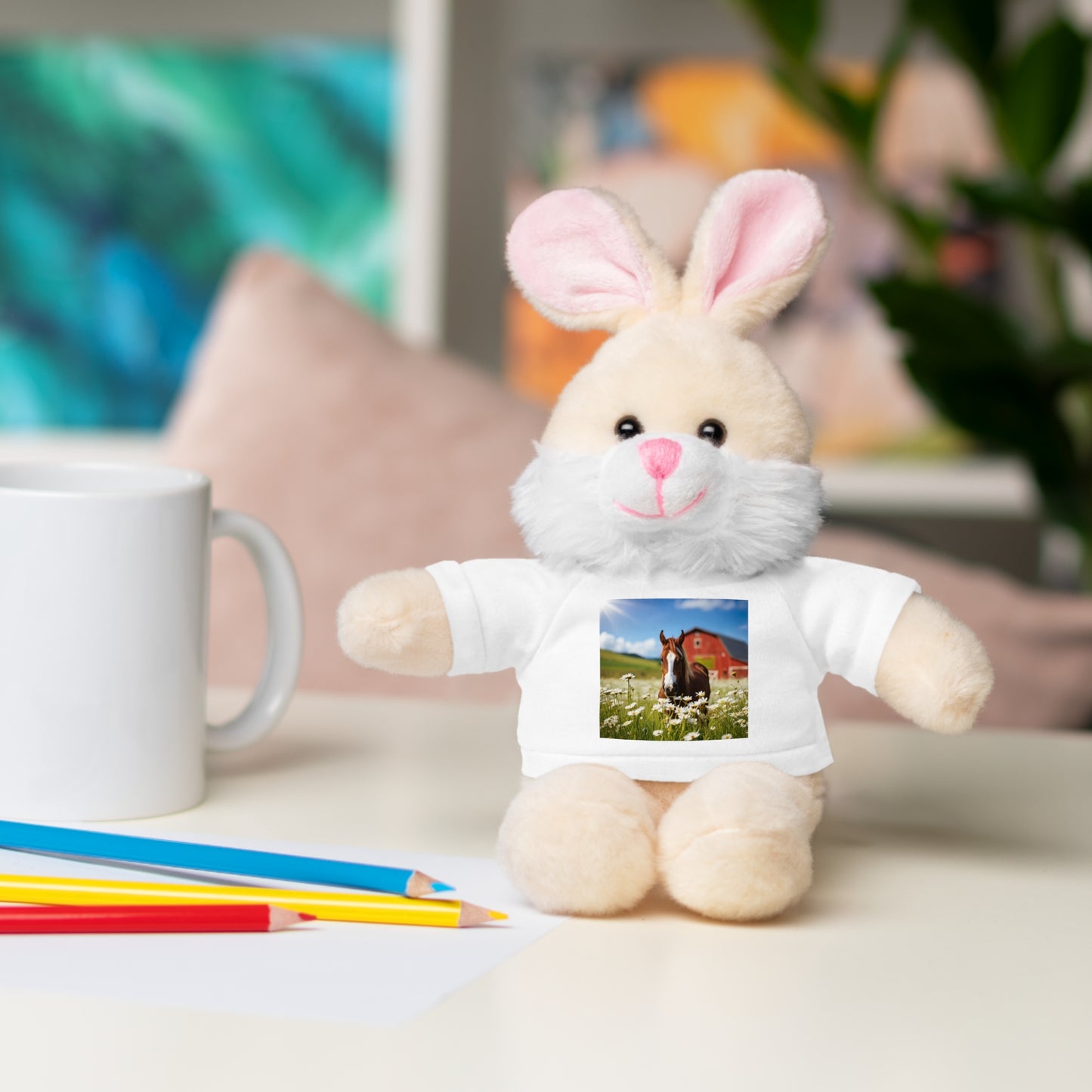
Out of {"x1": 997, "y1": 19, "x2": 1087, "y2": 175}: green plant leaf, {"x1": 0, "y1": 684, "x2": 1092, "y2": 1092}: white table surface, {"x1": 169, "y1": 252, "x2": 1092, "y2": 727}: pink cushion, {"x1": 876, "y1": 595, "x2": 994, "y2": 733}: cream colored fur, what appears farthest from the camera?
{"x1": 997, "y1": 19, "x2": 1087, "y2": 175}: green plant leaf

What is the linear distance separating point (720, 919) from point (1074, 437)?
3.36 ft

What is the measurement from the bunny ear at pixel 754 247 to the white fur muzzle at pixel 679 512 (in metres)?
0.05

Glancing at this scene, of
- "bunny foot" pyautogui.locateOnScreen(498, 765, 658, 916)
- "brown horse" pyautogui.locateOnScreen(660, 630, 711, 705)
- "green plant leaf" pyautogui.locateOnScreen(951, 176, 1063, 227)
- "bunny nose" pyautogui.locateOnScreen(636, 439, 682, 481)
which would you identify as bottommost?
"bunny foot" pyautogui.locateOnScreen(498, 765, 658, 916)

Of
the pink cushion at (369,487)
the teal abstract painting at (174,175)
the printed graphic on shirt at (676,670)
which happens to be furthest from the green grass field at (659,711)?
the teal abstract painting at (174,175)

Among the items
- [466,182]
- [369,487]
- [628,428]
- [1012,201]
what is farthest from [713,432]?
[466,182]

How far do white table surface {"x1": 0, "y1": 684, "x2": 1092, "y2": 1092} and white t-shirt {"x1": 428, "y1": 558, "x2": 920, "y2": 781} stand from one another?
0.05m

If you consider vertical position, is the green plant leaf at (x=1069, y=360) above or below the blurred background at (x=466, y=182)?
below

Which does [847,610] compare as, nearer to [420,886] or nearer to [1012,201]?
[420,886]

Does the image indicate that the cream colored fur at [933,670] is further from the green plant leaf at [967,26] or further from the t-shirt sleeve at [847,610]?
the green plant leaf at [967,26]

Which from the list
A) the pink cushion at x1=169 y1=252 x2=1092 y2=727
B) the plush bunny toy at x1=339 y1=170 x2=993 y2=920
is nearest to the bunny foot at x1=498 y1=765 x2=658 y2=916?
the plush bunny toy at x1=339 y1=170 x2=993 y2=920

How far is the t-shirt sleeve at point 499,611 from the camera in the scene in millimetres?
456

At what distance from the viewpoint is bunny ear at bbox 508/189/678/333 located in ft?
1.50

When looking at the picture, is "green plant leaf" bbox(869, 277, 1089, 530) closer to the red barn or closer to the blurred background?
the blurred background

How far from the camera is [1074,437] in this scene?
1.32m
